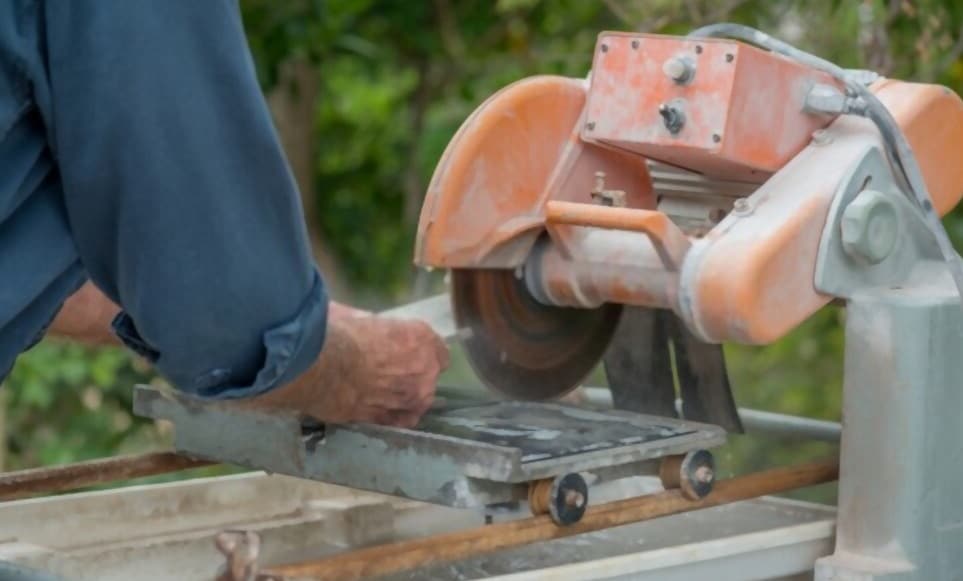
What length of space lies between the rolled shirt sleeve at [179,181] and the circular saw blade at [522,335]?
0.47 meters

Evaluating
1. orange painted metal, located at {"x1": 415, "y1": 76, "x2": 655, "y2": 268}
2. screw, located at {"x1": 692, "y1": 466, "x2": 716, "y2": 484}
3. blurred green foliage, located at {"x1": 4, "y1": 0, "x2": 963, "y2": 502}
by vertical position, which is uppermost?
orange painted metal, located at {"x1": 415, "y1": 76, "x2": 655, "y2": 268}

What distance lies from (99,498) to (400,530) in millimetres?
371

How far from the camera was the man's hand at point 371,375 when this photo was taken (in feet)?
5.86

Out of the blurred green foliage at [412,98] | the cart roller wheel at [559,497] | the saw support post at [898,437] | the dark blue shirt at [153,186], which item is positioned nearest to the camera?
the dark blue shirt at [153,186]

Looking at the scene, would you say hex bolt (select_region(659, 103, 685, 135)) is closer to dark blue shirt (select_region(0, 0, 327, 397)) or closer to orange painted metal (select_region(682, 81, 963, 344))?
orange painted metal (select_region(682, 81, 963, 344))

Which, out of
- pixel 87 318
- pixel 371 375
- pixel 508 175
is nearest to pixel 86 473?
pixel 87 318

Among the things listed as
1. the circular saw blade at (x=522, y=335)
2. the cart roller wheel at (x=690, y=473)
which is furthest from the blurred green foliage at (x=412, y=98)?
the cart roller wheel at (x=690, y=473)

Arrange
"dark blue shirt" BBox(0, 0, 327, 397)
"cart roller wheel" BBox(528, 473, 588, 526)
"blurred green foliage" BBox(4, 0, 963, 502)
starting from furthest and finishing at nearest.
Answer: "blurred green foliage" BBox(4, 0, 963, 502) → "cart roller wheel" BBox(528, 473, 588, 526) → "dark blue shirt" BBox(0, 0, 327, 397)

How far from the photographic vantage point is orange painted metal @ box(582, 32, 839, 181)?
1874 millimetres

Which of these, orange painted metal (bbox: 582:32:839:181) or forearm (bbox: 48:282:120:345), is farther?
forearm (bbox: 48:282:120:345)

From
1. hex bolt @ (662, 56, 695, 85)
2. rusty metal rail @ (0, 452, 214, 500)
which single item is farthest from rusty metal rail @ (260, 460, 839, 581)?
hex bolt @ (662, 56, 695, 85)

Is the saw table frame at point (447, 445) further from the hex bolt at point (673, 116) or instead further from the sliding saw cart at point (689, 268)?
the hex bolt at point (673, 116)

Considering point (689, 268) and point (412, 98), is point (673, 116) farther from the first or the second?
point (412, 98)

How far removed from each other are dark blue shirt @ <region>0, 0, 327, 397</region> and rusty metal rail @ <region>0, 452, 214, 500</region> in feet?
1.32
